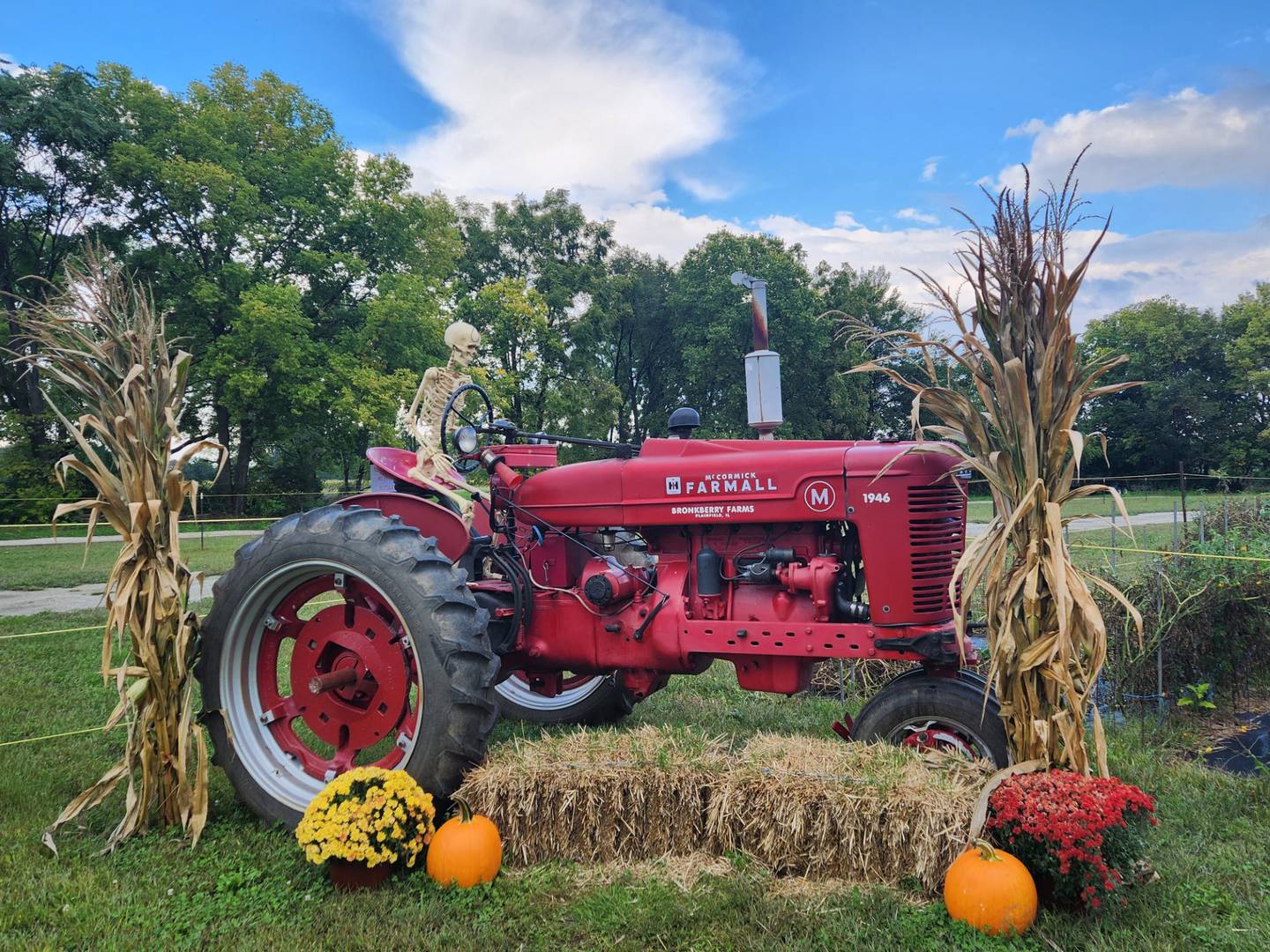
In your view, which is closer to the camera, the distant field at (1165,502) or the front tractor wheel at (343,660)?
the front tractor wheel at (343,660)

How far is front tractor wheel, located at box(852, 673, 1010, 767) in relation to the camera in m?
3.04

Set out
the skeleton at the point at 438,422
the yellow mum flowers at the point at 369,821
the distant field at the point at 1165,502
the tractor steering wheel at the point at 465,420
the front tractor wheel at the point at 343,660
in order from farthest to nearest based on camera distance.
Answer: the distant field at the point at 1165,502
the skeleton at the point at 438,422
the tractor steering wheel at the point at 465,420
the front tractor wheel at the point at 343,660
the yellow mum flowers at the point at 369,821

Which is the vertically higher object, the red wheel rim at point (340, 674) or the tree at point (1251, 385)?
the tree at point (1251, 385)

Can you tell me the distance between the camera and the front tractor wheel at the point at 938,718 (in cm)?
304

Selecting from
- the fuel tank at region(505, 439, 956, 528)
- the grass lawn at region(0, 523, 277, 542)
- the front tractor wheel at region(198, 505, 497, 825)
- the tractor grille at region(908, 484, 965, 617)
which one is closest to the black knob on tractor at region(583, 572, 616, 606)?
the fuel tank at region(505, 439, 956, 528)

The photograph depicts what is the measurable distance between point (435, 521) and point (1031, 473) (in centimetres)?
283

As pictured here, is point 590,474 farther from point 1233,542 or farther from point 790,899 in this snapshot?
point 1233,542

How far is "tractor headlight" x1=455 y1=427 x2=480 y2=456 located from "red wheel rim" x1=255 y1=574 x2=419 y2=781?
0.81m

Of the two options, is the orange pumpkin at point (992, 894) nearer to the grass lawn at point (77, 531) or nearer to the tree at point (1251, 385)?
the grass lawn at point (77, 531)

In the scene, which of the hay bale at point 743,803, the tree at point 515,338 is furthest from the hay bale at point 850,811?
the tree at point 515,338

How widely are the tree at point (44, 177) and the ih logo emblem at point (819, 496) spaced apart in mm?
22155

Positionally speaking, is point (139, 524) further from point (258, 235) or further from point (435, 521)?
point (258, 235)

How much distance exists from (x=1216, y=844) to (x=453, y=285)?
91.8 feet

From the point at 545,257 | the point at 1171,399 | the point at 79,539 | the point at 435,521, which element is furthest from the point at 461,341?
the point at 1171,399
